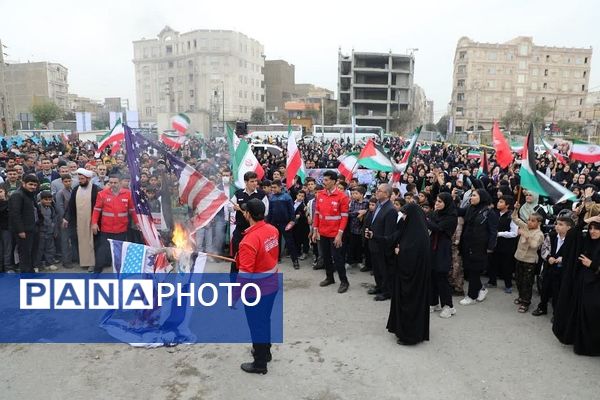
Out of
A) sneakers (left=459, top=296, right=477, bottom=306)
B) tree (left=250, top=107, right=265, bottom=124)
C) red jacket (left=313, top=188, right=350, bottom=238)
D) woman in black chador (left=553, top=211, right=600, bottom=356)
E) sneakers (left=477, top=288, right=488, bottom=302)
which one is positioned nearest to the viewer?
woman in black chador (left=553, top=211, right=600, bottom=356)

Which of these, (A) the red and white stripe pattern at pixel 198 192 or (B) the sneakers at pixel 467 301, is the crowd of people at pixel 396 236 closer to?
(B) the sneakers at pixel 467 301

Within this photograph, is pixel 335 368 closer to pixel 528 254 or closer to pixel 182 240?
pixel 182 240

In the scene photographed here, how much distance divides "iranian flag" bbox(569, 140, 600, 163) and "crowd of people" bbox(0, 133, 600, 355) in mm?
3334

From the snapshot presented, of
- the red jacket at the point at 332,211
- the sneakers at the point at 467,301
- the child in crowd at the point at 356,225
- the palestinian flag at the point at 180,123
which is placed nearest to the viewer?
the sneakers at the point at 467,301

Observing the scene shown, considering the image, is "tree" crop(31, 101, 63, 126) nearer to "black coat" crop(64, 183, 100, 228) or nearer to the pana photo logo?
"black coat" crop(64, 183, 100, 228)

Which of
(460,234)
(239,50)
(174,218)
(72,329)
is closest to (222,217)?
(174,218)

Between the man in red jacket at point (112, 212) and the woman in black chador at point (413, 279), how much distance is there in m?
4.21

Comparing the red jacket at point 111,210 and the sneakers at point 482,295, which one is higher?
the red jacket at point 111,210

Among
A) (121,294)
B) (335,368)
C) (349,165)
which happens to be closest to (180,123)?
(349,165)

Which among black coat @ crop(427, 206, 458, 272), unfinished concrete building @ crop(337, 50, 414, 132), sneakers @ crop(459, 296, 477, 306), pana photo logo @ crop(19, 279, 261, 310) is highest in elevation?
unfinished concrete building @ crop(337, 50, 414, 132)

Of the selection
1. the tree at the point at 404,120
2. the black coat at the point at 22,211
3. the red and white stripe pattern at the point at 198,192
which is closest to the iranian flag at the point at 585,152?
the red and white stripe pattern at the point at 198,192

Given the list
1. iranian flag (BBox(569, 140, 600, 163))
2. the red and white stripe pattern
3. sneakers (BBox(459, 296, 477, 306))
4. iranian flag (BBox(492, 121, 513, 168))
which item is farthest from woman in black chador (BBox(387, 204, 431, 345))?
iranian flag (BBox(569, 140, 600, 163))

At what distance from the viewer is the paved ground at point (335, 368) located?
13.6ft

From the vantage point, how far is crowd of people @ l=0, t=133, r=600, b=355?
16.5 feet
